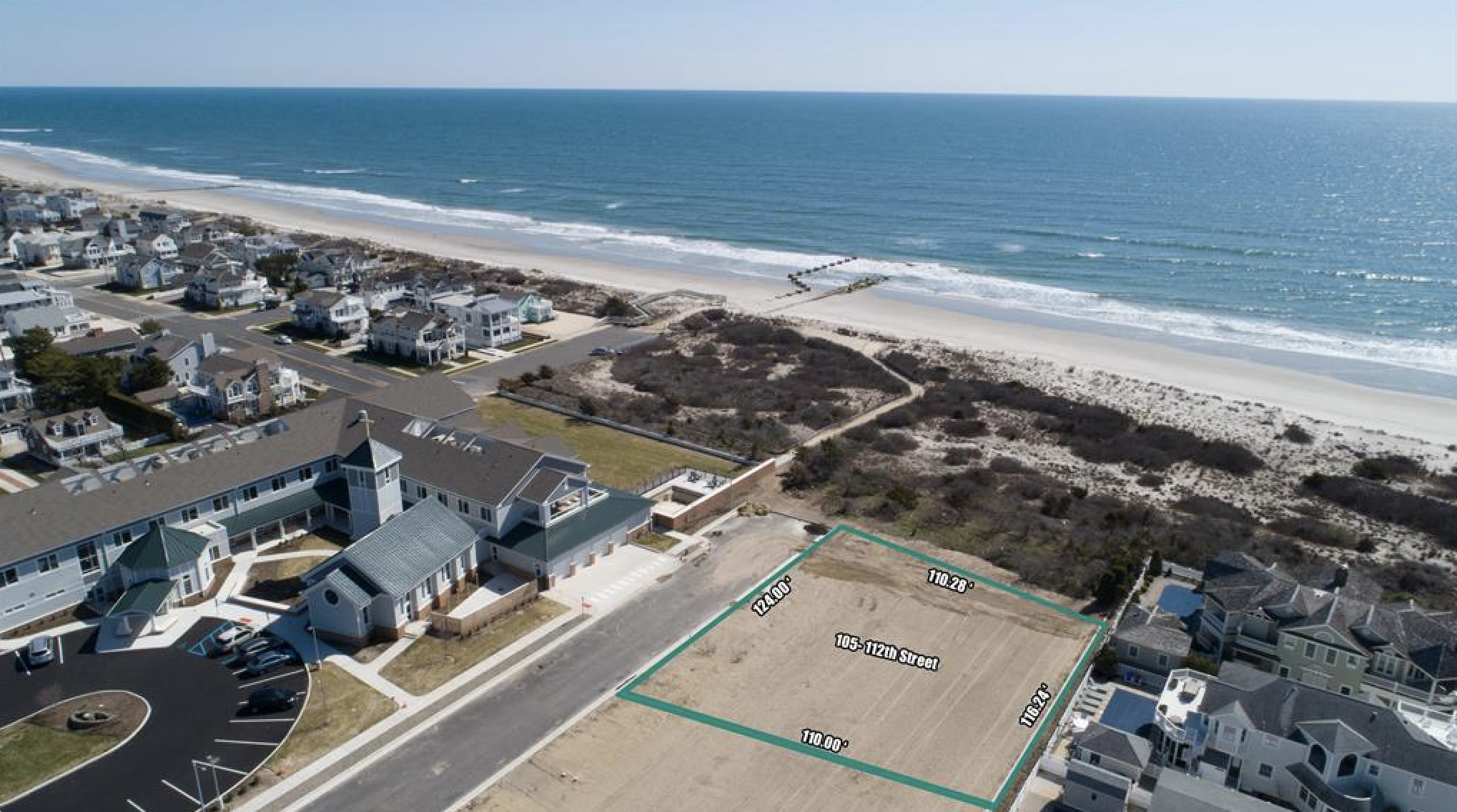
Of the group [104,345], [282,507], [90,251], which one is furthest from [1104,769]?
[90,251]

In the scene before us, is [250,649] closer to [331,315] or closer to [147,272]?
[331,315]

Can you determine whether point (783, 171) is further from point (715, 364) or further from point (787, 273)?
point (715, 364)

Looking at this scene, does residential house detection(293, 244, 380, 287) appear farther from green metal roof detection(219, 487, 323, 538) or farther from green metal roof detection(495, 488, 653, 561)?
green metal roof detection(495, 488, 653, 561)

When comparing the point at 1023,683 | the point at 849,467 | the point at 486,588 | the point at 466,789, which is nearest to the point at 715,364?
the point at 849,467

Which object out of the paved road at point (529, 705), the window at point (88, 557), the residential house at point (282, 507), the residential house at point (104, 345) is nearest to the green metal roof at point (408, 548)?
the residential house at point (282, 507)

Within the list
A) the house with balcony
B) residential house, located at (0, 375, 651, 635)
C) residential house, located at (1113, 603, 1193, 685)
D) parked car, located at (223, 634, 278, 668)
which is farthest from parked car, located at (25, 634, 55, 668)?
the house with balcony

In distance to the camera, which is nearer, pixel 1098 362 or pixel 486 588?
pixel 486 588
